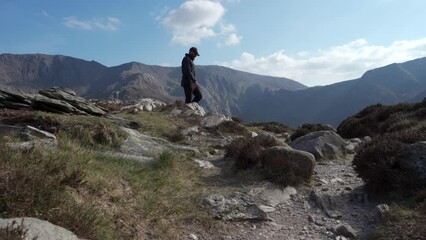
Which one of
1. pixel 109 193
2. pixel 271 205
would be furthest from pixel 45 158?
pixel 271 205

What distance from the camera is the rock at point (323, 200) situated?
7.66 meters

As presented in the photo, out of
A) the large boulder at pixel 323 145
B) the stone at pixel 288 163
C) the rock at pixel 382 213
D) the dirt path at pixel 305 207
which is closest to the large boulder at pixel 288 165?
the stone at pixel 288 163

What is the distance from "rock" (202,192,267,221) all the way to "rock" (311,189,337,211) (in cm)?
137

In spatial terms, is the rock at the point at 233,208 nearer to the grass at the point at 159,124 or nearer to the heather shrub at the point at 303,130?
the grass at the point at 159,124

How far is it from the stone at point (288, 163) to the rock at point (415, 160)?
185 cm

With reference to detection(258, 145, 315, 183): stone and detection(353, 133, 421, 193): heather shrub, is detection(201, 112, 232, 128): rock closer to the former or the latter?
detection(258, 145, 315, 183): stone

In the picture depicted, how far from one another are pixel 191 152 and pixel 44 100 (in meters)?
4.84

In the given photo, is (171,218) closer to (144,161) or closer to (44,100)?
(144,161)

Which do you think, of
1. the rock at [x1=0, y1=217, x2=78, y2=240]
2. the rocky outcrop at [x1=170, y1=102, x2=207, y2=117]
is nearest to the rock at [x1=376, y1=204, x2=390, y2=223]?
the rock at [x1=0, y1=217, x2=78, y2=240]

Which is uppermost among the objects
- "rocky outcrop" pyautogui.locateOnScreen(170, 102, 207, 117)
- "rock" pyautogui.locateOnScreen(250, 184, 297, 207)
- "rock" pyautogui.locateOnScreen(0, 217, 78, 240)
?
"rocky outcrop" pyautogui.locateOnScreen(170, 102, 207, 117)

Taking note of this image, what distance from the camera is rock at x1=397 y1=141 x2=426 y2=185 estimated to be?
7621 mm

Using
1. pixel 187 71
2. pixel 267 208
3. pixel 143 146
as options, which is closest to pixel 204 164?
pixel 143 146

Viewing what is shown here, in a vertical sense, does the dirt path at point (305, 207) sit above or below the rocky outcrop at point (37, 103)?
below

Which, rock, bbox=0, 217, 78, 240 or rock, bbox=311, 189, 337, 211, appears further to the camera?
rock, bbox=311, 189, 337, 211
